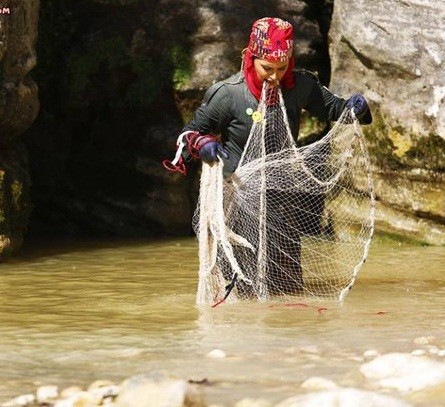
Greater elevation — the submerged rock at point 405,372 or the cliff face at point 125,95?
the cliff face at point 125,95

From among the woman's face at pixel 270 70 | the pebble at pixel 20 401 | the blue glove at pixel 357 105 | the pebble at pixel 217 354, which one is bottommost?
the pebble at pixel 217 354

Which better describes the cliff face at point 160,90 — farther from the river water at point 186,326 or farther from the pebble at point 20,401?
the pebble at point 20,401

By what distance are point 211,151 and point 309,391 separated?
9.19 feet

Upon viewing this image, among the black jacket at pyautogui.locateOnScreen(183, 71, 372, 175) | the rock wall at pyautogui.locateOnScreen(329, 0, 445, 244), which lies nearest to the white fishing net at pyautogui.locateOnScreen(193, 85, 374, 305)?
the black jacket at pyautogui.locateOnScreen(183, 71, 372, 175)

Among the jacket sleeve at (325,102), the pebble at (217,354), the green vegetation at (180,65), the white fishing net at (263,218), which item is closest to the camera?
the pebble at (217,354)

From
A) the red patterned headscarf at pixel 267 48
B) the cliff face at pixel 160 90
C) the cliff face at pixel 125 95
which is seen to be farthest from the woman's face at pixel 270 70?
the cliff face at pixel 125 95

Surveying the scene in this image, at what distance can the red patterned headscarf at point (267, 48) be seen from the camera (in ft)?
25.6

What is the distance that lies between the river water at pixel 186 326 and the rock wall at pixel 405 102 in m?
0.81

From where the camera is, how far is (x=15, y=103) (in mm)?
10523

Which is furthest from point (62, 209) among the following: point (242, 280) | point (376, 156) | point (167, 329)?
point (167, 329)

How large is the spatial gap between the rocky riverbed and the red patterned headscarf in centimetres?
270

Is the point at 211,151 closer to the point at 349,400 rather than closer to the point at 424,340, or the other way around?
the point at 424,340

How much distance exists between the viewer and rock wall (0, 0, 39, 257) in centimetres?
1041

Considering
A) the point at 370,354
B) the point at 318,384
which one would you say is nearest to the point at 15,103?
the point at 370,354
